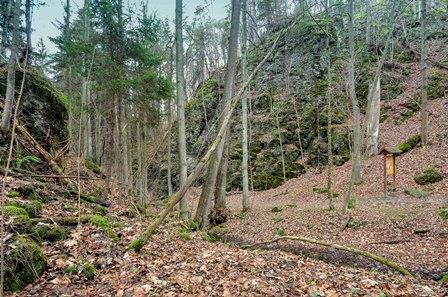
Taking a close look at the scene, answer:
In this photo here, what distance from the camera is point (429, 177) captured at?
571 inches

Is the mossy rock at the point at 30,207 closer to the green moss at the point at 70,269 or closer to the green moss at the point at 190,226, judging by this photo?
the green moss at the point at 70,269

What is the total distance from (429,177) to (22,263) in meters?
15.7

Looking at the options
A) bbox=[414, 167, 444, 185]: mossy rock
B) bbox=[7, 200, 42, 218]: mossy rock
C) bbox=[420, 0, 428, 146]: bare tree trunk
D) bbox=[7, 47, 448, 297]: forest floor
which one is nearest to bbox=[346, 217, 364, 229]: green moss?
bbox=[7, 47, 448, 297]: forest floor

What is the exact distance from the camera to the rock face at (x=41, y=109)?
9836mm

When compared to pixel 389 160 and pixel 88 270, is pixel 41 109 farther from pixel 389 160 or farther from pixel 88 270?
pixel 389 160

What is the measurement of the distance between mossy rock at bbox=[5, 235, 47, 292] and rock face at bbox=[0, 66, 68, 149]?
6.37m

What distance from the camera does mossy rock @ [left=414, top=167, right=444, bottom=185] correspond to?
14359 mm

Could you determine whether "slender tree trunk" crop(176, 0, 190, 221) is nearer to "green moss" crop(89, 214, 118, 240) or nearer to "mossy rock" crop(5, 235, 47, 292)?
"green moss" crop(89, 214, 118, 240)

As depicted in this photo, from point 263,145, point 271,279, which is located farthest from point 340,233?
point 263,145

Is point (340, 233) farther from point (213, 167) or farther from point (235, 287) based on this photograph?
point (235, 287)

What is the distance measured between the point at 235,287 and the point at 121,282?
1476 mm

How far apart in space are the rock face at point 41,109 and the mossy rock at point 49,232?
17.7ft

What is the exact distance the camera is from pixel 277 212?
15180mm

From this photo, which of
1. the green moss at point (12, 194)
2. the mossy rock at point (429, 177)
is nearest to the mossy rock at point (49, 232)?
the green moss at point (12, 194)
